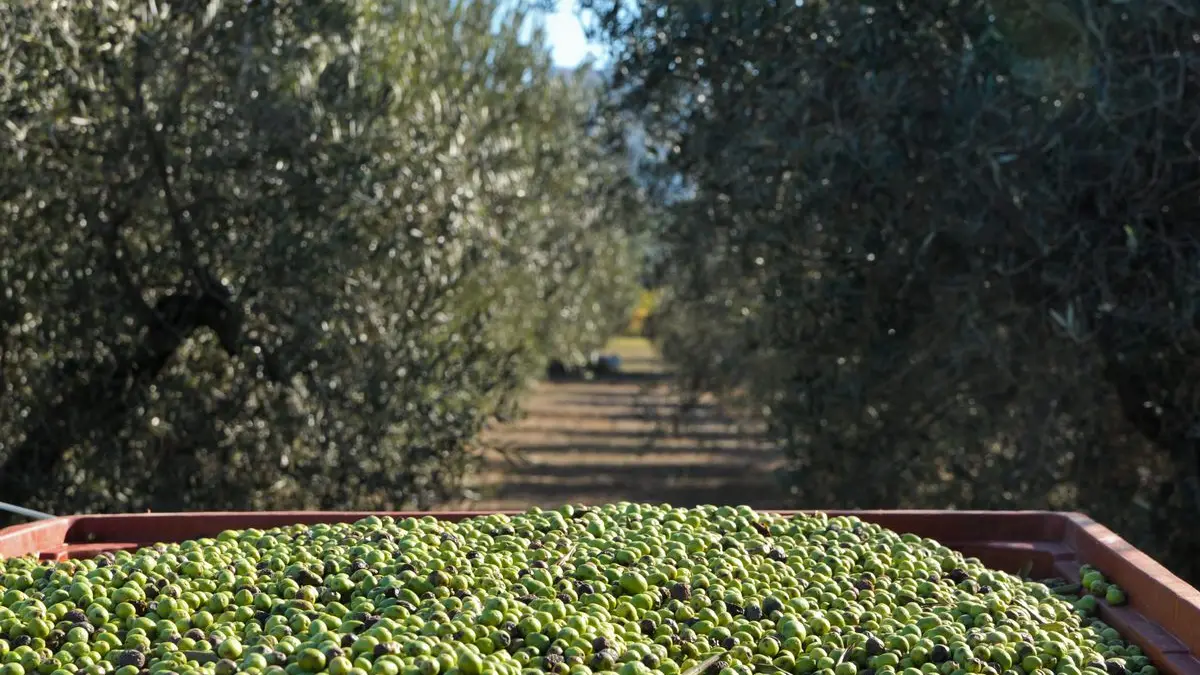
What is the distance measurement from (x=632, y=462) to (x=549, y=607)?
1269cm

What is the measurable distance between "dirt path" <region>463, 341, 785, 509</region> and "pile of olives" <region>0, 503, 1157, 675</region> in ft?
13.9

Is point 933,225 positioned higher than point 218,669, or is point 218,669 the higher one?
point 933,225

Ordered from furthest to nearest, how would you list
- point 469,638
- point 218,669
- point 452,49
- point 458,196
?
point 452,49 < point 458,196 < point 469,638 < point 218,669

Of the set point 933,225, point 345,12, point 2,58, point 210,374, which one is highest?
point 345,12

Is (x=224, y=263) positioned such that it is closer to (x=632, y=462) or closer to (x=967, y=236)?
(x=967, y=236)

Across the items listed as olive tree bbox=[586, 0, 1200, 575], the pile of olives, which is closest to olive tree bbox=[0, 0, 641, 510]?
olive tree bbox=[586, 0, 1200, 575]

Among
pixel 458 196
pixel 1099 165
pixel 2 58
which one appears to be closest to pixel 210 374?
pixel 458 196

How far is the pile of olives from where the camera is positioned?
258 cm

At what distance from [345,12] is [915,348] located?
3397mm

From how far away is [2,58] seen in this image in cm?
549

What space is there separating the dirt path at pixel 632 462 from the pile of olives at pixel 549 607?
13.9 ft

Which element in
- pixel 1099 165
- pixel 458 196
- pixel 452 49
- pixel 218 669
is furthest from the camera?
pixel 452 49

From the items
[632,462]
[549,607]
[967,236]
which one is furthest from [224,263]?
[632,462]

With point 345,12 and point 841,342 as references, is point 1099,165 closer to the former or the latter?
point 841,342
